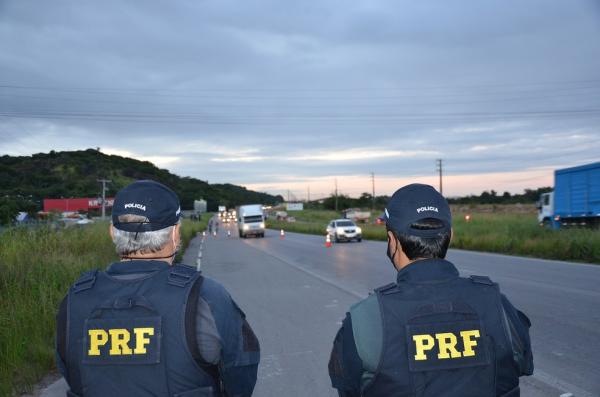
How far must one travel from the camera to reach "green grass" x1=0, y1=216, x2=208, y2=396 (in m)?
6.14

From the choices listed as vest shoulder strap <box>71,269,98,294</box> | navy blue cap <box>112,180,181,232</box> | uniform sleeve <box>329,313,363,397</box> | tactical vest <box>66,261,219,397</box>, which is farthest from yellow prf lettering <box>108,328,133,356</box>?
uniform sleeve <box>329,313,363,397</box>

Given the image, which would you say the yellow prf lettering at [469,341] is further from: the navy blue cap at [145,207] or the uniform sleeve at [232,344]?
the navy blue cap at [145,207]

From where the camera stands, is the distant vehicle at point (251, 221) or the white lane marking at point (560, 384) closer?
the white lane marking at point (560, 384)

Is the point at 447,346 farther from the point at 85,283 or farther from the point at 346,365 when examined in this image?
the point at 85,283

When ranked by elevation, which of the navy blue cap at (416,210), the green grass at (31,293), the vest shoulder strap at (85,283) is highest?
the navy blue cap at (416,210)

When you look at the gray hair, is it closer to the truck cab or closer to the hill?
the hill

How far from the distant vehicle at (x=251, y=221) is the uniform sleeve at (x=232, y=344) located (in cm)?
4526

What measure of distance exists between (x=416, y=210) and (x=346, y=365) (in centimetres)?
77

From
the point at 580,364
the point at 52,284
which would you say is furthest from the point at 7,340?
the point at 580,364

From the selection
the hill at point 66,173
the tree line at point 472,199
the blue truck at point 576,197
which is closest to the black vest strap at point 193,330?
the hill at point 66,173

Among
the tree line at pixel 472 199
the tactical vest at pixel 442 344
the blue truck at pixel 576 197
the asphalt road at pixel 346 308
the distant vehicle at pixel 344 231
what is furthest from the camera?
the tree line at pixel 472 199

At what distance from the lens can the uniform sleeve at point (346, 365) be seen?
2240 millimetres

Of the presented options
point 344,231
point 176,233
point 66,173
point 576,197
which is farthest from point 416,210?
point 66,173

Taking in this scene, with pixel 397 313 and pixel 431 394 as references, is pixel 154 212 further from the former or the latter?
pixel 431 394
